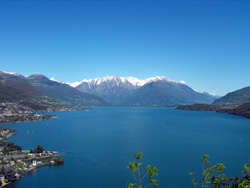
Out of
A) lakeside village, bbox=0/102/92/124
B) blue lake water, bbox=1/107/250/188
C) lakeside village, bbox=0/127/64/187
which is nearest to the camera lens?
blue lake water, bbox=1/107/250/188

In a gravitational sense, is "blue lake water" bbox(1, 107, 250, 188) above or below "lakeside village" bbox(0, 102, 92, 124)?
below

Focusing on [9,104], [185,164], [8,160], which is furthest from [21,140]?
[9,104]

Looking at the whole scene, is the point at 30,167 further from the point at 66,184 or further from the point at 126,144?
the point at 126,144

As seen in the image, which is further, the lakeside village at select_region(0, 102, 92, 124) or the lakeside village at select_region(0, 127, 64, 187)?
the lakeside village at select_region(0, 102, 92, 124)

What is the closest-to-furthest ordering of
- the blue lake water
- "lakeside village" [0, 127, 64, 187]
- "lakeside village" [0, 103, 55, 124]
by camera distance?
1. the blue lake water
2. "lakeside village" [0, 127, 64, 187]
3. "lakeside village" [0, 103, 55, 124]

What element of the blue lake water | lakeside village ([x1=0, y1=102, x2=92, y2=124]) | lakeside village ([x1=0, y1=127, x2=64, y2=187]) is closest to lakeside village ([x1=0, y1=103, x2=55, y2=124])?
lakeside village ([x1=0, y1=102, x2=92, y2=124])

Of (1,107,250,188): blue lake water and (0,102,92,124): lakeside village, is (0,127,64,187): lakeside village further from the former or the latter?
(0,102,92,124): lakeside village

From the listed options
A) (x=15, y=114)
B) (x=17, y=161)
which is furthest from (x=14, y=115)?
(x=17, y=161)

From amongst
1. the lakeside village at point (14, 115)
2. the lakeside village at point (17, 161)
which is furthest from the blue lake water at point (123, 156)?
the lakeside village at point (14, 115)
